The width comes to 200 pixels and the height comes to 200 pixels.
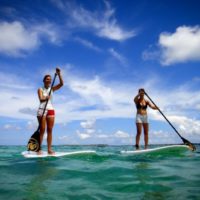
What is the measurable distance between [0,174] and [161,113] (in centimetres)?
913

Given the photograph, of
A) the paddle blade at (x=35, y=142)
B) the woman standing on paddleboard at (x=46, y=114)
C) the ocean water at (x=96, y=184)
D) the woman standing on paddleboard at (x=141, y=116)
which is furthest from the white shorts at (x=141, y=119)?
the ocean water at (x=96, y=184)

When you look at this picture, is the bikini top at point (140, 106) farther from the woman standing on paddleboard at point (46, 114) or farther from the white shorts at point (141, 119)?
the woman standing on paddleboard at point (46, 114)

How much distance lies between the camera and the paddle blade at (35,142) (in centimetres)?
948

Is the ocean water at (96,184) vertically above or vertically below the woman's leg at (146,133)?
below

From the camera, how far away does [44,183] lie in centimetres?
468

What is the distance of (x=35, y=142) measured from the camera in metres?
9.56

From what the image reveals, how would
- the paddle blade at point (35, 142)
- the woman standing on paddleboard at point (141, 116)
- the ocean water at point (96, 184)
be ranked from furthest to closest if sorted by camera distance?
1. the woman standing on paddleboard at point (141, 116)
2. the paddle blade at point (35, 142)
3. the ocean water at point (96, 184)

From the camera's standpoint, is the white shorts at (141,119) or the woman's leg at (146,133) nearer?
the white shorts at (141,119)

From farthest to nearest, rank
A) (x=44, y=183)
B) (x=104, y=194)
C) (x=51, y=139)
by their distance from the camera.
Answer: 1. (x=51, y=139)
2. (x=44, y=183)
3. (x=104, y=194)

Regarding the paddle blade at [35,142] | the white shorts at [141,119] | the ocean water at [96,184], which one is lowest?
the ocean water at [96,184]

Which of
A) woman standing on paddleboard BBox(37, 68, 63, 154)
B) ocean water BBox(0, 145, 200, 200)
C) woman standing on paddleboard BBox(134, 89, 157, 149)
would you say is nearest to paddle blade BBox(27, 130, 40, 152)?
woman standing on paddleboard BBox(37, 68, 63, 154)

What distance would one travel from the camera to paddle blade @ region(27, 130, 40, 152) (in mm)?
9484

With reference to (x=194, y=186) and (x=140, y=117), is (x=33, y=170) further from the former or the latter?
(x=140, y=117)

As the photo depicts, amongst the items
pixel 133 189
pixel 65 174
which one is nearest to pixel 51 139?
pixel 65 174
